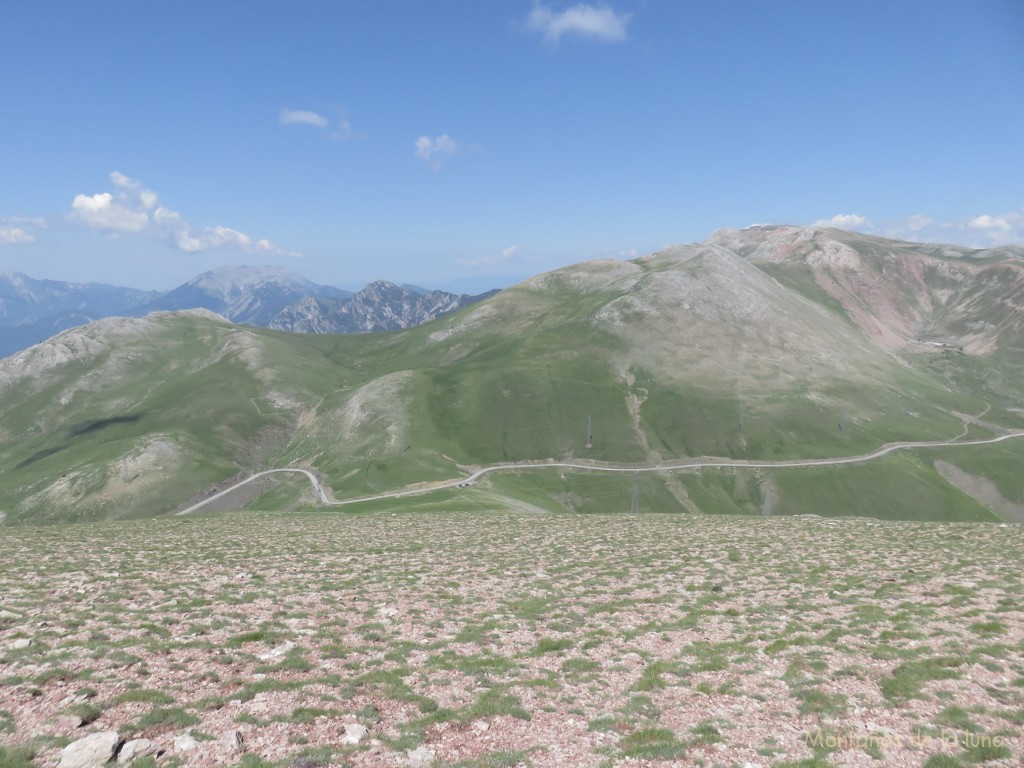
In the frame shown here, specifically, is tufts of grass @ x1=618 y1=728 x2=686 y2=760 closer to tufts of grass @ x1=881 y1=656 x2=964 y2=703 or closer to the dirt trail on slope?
tufts of grass @ x1=881 y1=656 x2=964 y2=703

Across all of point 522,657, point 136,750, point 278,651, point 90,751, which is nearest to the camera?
point 90,751

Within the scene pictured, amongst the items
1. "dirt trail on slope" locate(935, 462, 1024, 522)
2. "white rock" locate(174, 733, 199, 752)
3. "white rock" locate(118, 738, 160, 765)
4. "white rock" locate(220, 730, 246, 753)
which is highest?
"white rock" locate(118, 738, 160, 765)

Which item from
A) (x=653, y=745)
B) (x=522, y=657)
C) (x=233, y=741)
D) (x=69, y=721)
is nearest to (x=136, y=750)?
(x=233, y=741)

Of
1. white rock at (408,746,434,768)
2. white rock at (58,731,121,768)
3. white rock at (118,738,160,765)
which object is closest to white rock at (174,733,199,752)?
white rock at (118,738,160,765)

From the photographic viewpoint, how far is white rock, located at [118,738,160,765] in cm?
1205

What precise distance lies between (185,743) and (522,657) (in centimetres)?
1132

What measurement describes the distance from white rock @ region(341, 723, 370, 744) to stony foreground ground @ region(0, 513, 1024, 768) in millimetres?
65

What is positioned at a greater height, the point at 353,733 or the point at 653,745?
the point at 353,733

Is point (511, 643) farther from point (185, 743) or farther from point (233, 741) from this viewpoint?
point (185, 743)

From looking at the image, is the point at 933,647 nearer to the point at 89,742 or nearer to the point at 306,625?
the point at 306,625

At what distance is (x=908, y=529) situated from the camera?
4566 centimetres

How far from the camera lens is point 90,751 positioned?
1209 cm

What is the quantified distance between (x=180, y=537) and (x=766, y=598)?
47.4 meters

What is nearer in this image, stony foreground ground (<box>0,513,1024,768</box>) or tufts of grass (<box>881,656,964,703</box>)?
stony foreground ground (<box>0,513,1024,768</box>)
